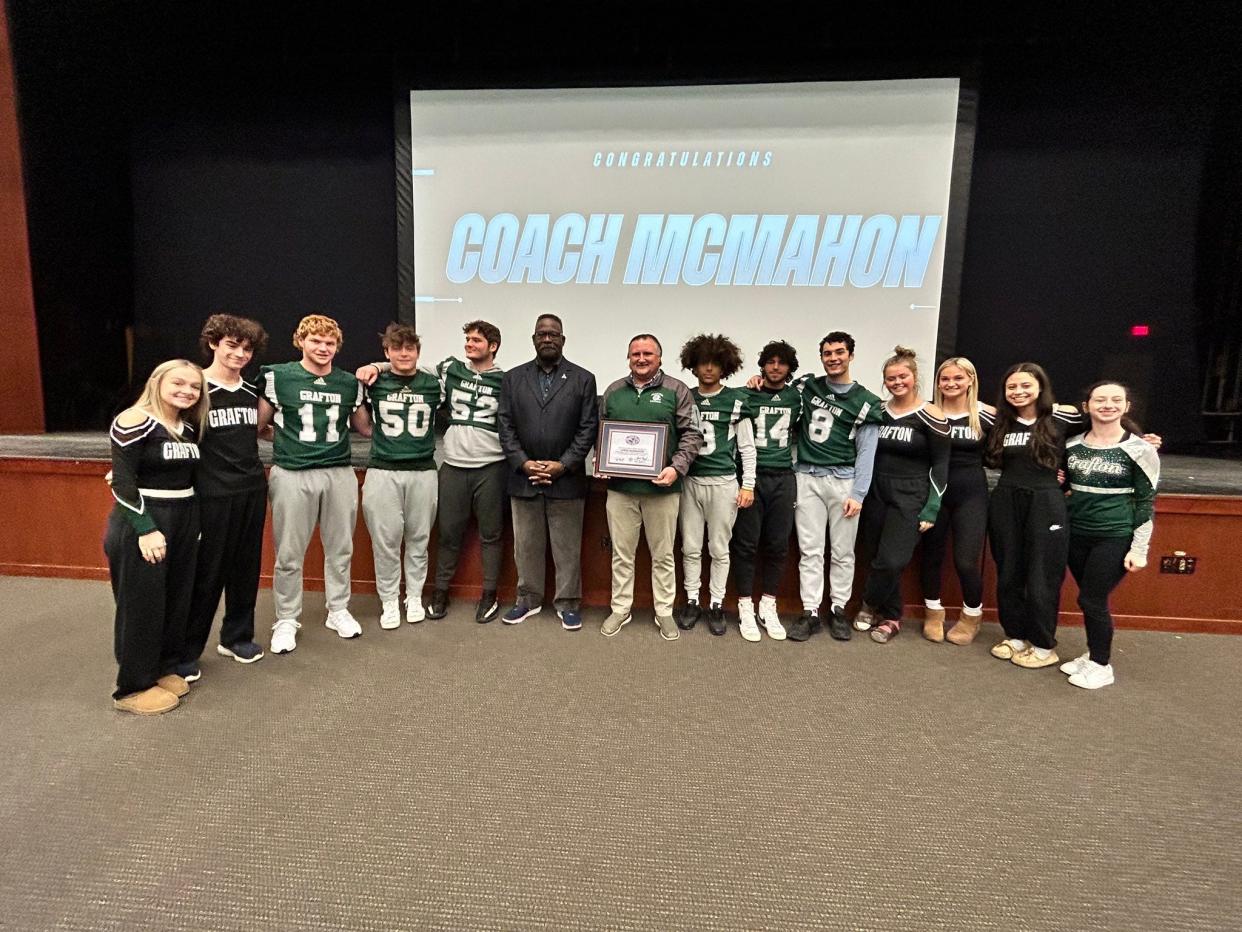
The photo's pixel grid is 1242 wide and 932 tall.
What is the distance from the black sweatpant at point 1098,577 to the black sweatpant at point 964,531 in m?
0.39

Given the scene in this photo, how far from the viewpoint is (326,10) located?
4.23 m

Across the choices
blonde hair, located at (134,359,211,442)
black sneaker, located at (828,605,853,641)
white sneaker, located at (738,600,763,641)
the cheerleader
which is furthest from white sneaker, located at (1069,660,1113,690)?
blonde hair, located at (134,359,211,442)

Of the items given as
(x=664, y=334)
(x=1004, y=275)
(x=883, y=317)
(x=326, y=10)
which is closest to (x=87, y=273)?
(x=326, y=10)

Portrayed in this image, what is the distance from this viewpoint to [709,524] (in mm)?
2971

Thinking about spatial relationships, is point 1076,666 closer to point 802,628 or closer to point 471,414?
point 802,628

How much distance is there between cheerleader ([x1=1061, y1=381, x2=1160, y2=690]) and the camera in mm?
2408

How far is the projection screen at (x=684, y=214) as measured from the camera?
3.96 meters

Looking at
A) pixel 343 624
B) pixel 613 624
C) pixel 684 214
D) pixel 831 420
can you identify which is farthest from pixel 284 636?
pixel 684 214

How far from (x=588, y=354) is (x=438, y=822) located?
131 inches

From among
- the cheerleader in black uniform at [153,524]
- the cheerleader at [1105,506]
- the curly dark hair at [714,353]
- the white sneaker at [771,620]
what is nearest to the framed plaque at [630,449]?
the curly dark hair at [714,353]

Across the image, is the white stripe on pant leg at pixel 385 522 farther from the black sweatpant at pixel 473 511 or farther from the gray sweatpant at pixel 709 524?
the gray sweatpant at pixel 709 524

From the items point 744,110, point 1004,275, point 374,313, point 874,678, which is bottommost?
point 874,678

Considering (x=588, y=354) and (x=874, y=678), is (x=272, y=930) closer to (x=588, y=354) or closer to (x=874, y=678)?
(x=874, y=678)

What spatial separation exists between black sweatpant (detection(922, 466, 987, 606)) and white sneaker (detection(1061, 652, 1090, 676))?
1.43 ft
